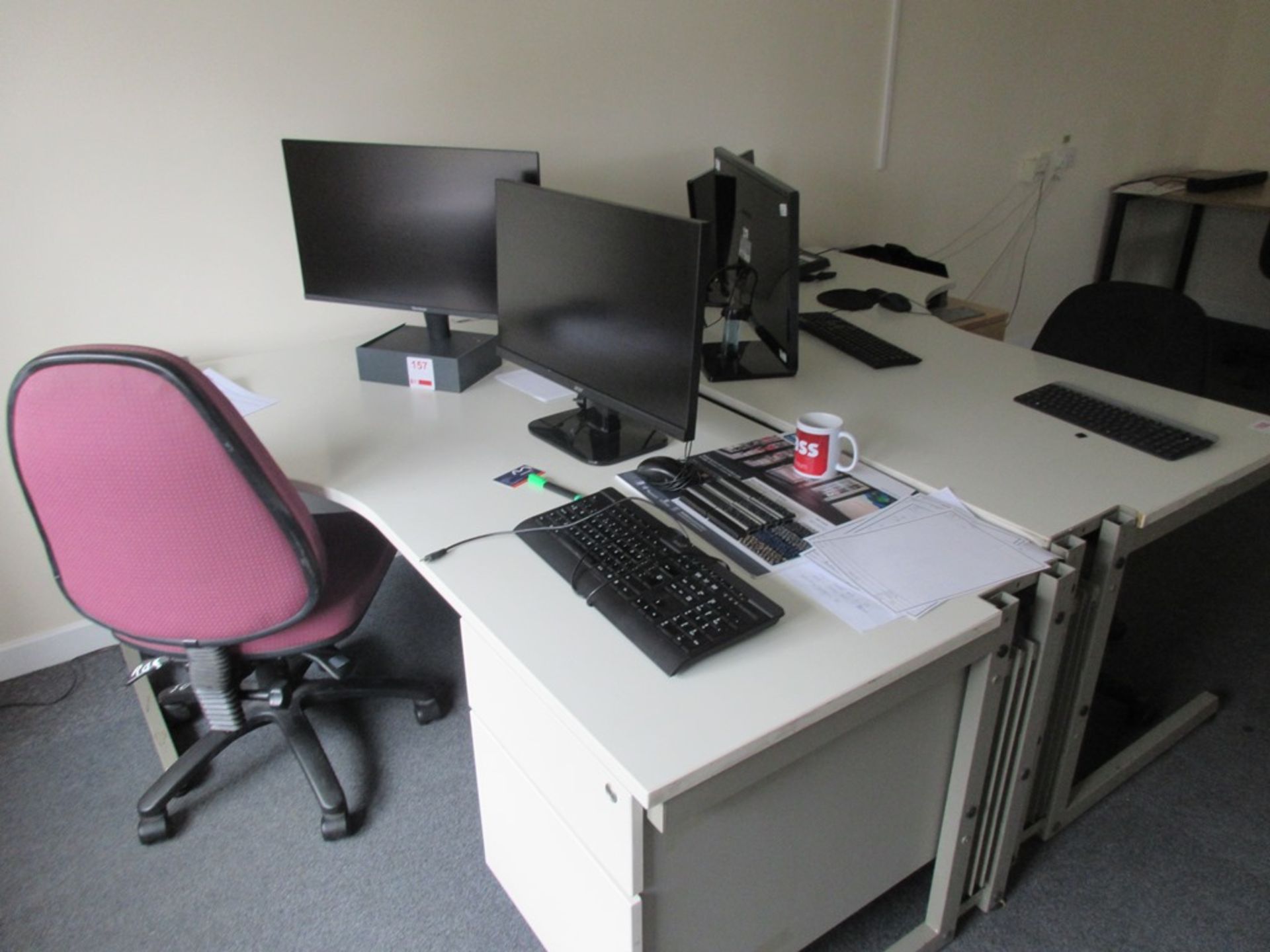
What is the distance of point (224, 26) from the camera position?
6.77ft

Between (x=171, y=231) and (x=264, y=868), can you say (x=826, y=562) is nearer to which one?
(x=264, y=868)

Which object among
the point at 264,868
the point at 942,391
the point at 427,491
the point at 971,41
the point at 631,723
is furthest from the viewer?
the point at 971,41

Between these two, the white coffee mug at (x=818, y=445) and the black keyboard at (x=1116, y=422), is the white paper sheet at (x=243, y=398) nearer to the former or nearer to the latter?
the white coffee mug at (x=818, y=445)

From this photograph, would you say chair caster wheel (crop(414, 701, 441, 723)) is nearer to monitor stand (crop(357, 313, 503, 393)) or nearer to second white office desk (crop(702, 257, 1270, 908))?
monitor stand (crop(357, 313, 503, 393))

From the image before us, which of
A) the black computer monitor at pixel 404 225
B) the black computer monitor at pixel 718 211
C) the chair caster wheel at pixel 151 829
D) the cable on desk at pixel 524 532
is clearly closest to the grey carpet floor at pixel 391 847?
the chair caster wheel at pixel 151 829

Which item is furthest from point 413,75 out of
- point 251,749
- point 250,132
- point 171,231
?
point 251,749

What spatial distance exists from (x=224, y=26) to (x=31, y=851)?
185cm

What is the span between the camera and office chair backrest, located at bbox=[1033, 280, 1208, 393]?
6.67 feet

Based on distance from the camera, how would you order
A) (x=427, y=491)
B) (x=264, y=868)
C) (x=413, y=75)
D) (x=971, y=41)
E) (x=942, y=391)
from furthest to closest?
1. (x=971, y=41)
2. (x=413, y=75)
3. (x=942, y=391)
4. (x=264, y=868)
5. (x=427, y=491)

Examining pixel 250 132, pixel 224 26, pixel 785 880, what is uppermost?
pixel 224 26

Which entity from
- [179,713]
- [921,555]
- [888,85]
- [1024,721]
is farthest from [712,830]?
[888,85]

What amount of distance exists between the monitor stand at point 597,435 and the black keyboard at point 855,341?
54 centimetres

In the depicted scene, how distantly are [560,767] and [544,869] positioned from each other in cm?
26

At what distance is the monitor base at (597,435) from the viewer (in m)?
1.70
